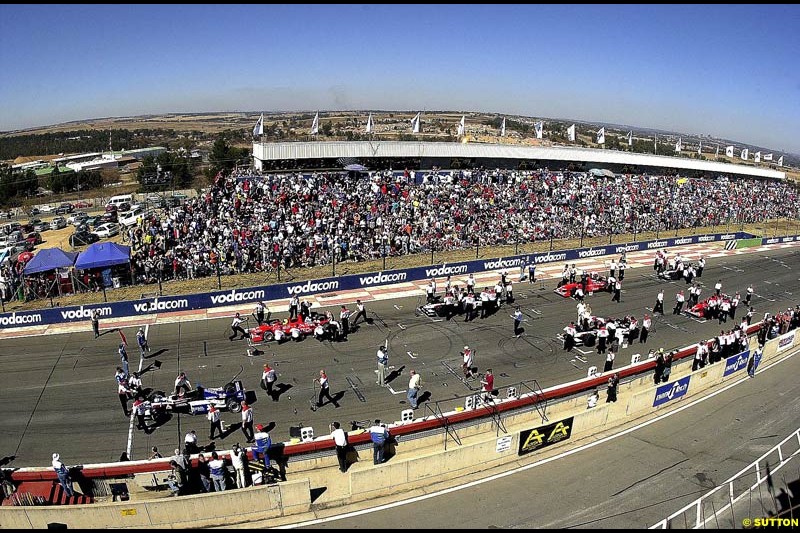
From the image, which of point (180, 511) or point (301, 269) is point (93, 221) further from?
point (180, 511)

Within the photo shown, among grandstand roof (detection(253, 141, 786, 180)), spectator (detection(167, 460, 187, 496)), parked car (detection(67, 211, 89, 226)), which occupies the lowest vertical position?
spectator (detection(167, 460, 187, 496))

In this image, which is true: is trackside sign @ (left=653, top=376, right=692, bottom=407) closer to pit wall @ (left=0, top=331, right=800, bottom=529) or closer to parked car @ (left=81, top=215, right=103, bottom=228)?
pit wall @ (left=0, top=331, right=800, bottom=529)

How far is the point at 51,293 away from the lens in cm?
2638

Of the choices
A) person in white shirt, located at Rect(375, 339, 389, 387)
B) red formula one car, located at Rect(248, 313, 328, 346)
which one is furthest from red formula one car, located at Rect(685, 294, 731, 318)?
red formula one car, located at Rect(248, 313, 328, 346)

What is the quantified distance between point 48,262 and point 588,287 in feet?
92.4

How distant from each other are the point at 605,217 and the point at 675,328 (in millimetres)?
21885

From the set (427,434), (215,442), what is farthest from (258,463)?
(427,434)

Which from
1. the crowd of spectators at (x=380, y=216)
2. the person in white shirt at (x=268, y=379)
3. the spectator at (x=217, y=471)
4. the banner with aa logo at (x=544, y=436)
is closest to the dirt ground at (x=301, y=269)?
the crowd of spectators at (x=380, y=216)

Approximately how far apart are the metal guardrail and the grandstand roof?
33.7 metres

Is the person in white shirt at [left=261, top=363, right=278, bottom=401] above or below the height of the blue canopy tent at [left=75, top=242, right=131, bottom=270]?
below

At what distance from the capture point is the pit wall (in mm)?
11250

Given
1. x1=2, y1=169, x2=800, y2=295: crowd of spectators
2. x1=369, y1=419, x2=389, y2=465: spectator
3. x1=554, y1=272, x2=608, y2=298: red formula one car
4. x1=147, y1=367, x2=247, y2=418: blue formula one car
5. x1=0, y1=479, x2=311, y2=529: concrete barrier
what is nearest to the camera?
x1=0, y1=479, x2=311, y2=529: concrete barrier

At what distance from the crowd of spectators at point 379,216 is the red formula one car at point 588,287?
8467mm

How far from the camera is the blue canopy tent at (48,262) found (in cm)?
2570
